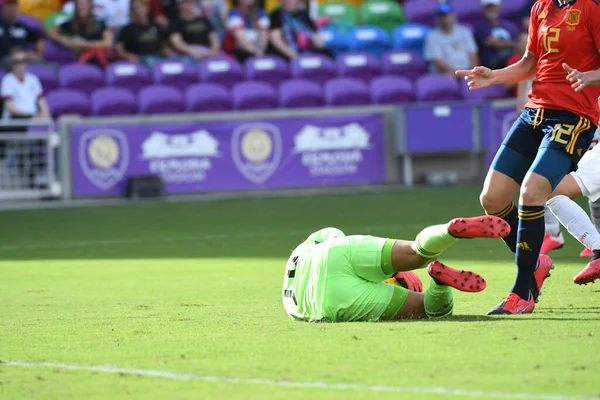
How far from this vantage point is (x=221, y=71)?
1883 centimetres

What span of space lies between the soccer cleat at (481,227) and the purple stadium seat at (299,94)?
41.6 feet

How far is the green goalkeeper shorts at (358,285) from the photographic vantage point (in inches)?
249

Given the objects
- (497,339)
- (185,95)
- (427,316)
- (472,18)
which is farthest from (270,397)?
(472,18)

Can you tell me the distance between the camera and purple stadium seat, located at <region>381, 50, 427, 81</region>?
1972 cm

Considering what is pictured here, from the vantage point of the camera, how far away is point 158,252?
11.6 meters

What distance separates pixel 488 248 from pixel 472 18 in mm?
11476

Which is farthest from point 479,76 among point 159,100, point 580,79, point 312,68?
point 312,68

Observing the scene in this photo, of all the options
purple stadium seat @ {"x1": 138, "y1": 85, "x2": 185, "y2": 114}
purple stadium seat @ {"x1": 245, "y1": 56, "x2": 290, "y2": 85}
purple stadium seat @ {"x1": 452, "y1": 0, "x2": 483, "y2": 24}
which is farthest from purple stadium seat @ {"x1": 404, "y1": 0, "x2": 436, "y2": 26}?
purple stadium seat @ {"x1": 138, "y1": 85, "x2": 185, "y2": 114}

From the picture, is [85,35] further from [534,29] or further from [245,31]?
[534,29]

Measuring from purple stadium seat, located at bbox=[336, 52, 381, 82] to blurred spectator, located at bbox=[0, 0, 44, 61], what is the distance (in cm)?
508

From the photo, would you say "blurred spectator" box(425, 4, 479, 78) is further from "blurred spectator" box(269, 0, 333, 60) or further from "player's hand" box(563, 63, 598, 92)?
"player's hand" box(563, 63, 598, 92)

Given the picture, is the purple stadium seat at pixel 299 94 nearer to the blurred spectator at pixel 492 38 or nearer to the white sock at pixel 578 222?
the blurred spectator at pixel 492 38

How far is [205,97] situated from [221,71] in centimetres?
84

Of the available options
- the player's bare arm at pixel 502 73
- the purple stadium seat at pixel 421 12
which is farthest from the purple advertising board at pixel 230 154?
the player's bare arm at pixel 502 73
